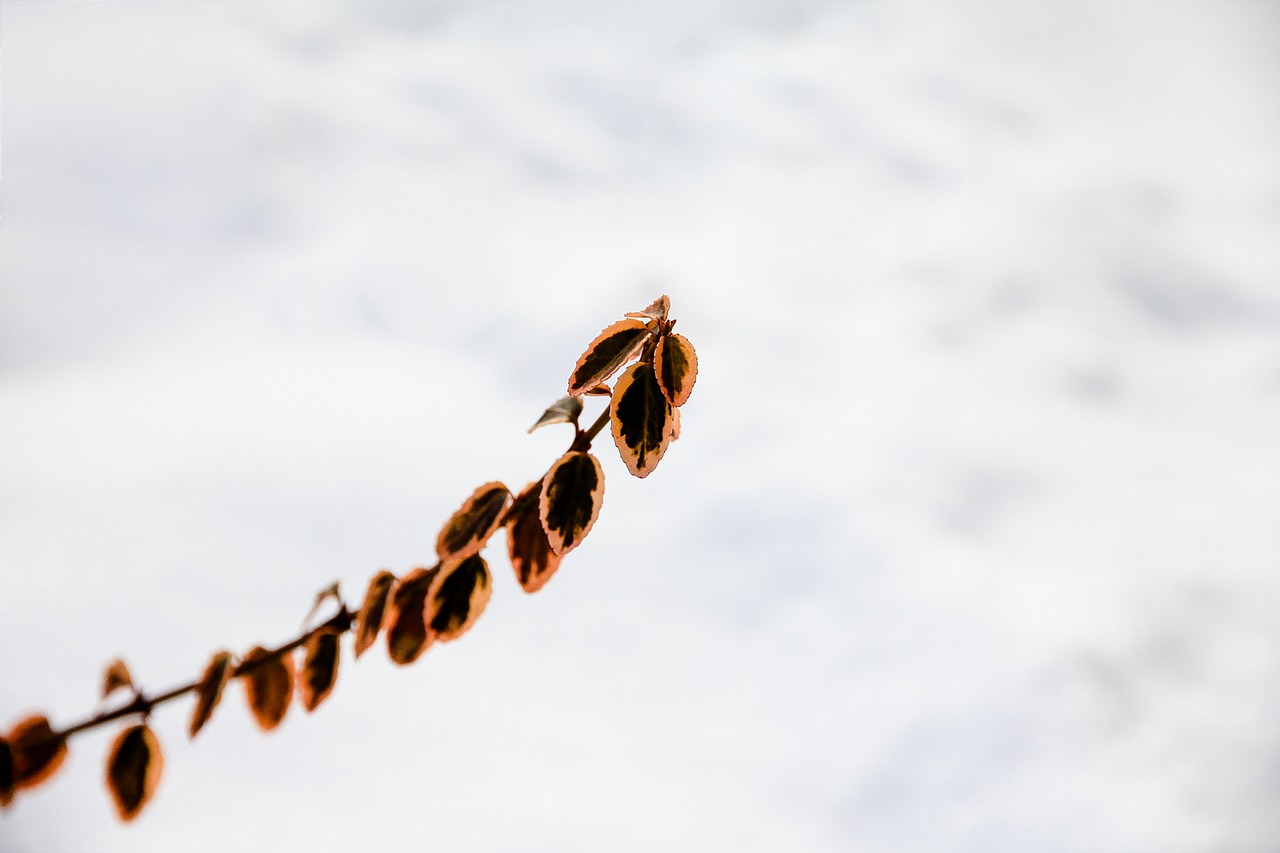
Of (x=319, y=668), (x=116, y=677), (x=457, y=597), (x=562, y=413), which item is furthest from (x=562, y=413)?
(x=116, y=677)

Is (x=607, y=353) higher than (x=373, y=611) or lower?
higher

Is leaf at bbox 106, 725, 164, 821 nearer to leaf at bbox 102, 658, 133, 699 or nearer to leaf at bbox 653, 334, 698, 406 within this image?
leaf at bbox 102, 658, 133, 699

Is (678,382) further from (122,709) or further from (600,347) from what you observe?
(122,709)

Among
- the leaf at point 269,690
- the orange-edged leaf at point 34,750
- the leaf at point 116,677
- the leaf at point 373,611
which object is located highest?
the leaf at point 373,611

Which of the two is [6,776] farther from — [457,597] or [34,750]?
[457,597]

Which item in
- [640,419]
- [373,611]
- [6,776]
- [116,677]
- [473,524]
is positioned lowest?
[6,776]

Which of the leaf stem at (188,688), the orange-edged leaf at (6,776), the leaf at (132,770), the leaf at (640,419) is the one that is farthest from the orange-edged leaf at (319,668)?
the leaf at (640,419)

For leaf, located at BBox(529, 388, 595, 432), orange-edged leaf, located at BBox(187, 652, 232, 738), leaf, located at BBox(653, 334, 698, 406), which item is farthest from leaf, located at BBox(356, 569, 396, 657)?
leaf, located at BBox(653, 334, 698, 406)

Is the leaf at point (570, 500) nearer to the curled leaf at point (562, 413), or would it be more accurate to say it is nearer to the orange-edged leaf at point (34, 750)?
the curled leaf at point (562, 413)
